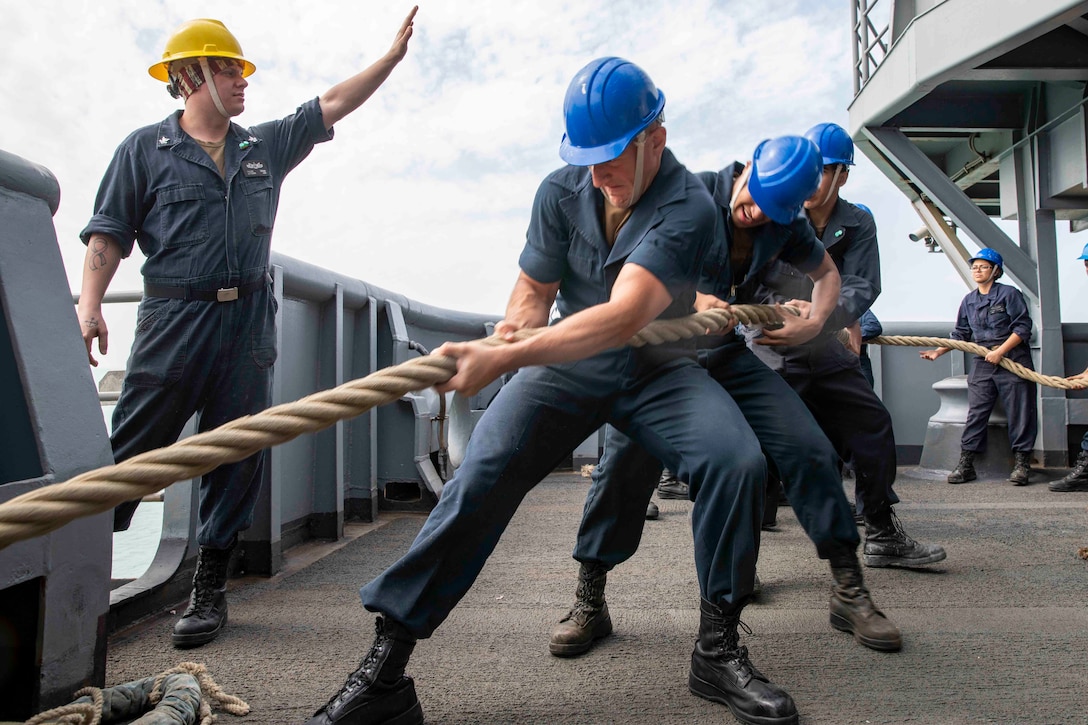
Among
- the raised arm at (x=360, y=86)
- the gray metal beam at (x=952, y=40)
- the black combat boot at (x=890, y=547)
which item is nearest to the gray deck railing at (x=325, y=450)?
the raised arm at (x=360, y=86)

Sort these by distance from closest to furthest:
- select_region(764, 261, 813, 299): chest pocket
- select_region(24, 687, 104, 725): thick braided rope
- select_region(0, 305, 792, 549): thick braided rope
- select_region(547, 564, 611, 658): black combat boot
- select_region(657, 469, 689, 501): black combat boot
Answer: select_region(0, 305, 792, 549): thick braided rope < select_region(24, 687, 104, 725): thick braided rope < select_region(547, 564, 611, 658): black combat boot < select_region(764, 261, 813, 299): chest pocket < select_region(657, 469, 689, 501): black combat boot

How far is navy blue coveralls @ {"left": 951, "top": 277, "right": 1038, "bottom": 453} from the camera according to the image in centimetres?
533

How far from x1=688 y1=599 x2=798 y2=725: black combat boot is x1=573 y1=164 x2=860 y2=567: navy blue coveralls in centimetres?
39

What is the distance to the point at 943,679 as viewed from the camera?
6.29 feet

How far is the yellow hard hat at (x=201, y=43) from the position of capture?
7.82 ft

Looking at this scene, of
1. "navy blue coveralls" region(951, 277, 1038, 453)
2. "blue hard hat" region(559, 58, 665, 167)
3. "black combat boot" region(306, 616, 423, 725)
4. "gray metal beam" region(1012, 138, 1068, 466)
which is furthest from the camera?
"gray metal beam" region(1012, 138, 1068, 466)

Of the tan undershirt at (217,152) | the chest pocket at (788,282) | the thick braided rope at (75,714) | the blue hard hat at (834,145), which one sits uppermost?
the blue hard hat at (834,145)

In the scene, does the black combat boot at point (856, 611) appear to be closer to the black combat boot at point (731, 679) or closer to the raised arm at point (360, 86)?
the black combat boot at point (731, 679)

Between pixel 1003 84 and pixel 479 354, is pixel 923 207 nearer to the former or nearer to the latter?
pixel 1003 84

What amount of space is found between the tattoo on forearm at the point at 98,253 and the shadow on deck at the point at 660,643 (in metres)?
1.10

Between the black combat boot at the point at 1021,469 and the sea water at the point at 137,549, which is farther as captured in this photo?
the black combat boot at the point at 1021,469

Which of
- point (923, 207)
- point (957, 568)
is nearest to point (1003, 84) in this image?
point (923, 207)

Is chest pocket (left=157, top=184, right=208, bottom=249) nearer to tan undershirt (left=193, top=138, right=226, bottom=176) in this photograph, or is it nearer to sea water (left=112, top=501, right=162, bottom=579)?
tan undershirt (left=193, top=138, right=226, bottom=176)

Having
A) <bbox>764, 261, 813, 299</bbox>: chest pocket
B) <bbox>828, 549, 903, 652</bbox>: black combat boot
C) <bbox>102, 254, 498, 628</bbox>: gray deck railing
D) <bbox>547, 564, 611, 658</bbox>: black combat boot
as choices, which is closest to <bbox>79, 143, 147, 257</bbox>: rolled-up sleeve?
<bbox>102, 254, 498, 628</bbox>: gray deck railing
